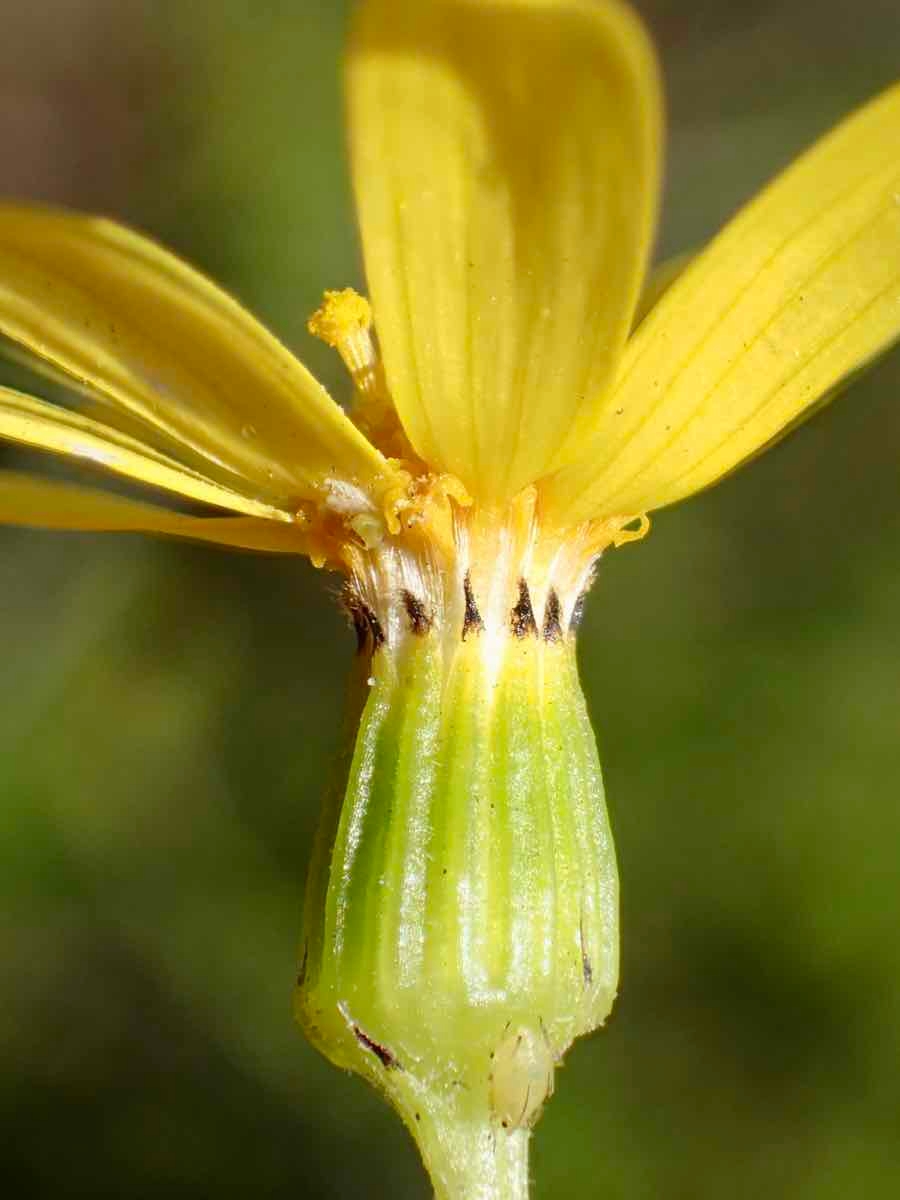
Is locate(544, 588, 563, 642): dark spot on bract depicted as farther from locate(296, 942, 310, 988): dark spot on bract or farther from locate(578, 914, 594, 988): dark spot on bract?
locate(296, 942, 310, 988): dark spot on bract

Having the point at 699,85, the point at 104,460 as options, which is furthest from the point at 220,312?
the point at 699,85

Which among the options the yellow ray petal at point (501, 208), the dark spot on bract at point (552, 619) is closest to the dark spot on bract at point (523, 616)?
the dark spot on bract at point (552, 619)

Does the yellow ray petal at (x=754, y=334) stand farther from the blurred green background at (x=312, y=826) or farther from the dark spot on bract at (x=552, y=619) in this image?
the blurred green background at (x=312, y=826)

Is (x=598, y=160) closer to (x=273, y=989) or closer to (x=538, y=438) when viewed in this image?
(x=538, y=438)

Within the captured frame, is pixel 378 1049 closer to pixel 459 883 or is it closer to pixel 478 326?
pixel 459 883

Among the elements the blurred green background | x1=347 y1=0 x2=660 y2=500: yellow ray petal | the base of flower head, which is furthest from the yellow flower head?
the blurred green background

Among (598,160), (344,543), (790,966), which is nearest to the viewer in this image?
(598,160)

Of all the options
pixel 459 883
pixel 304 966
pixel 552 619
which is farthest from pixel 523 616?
pixel 304 966
